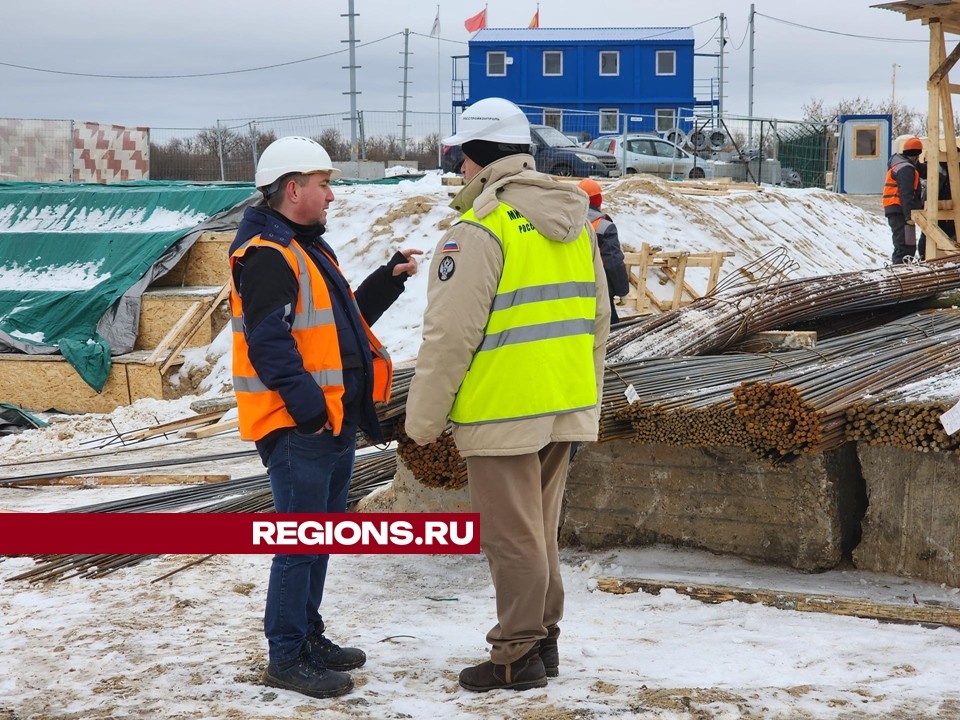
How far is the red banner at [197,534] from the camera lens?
5199 millimetres

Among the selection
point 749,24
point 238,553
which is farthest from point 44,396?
point 749,24

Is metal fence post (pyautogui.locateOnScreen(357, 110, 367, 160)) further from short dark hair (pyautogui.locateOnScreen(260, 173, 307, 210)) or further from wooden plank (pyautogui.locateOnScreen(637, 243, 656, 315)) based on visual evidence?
short dark hair (pyautogui.locateOnScreen(260, 173, 307, 210))

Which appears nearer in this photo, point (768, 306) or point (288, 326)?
point (288, 326)

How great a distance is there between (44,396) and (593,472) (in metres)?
10.4

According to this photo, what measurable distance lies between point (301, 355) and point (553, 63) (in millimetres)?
37459

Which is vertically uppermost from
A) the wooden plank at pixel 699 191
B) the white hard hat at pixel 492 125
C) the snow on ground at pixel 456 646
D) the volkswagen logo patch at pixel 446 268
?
the wooden plank at pixel 699 191

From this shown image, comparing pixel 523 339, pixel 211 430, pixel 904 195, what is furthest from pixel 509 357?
pixel 904 195

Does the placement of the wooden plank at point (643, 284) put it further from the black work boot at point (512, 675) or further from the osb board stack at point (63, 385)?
the black work boot at point (512, 675)

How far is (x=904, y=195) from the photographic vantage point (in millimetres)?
12219

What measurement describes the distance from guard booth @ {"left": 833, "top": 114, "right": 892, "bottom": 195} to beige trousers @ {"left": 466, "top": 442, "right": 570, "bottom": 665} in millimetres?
23607

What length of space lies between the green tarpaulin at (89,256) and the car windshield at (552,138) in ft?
26.2

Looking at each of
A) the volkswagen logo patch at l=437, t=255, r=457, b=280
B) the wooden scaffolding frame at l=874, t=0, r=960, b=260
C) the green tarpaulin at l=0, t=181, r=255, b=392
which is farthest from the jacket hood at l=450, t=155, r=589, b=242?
the green tarpaulin at l=0, t=181, r=255, b=392

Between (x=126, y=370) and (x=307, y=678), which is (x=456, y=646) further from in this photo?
(x=126, y=370)

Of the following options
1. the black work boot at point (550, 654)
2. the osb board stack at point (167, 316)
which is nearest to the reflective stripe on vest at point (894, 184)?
the osb board stack at point (167, 316)
